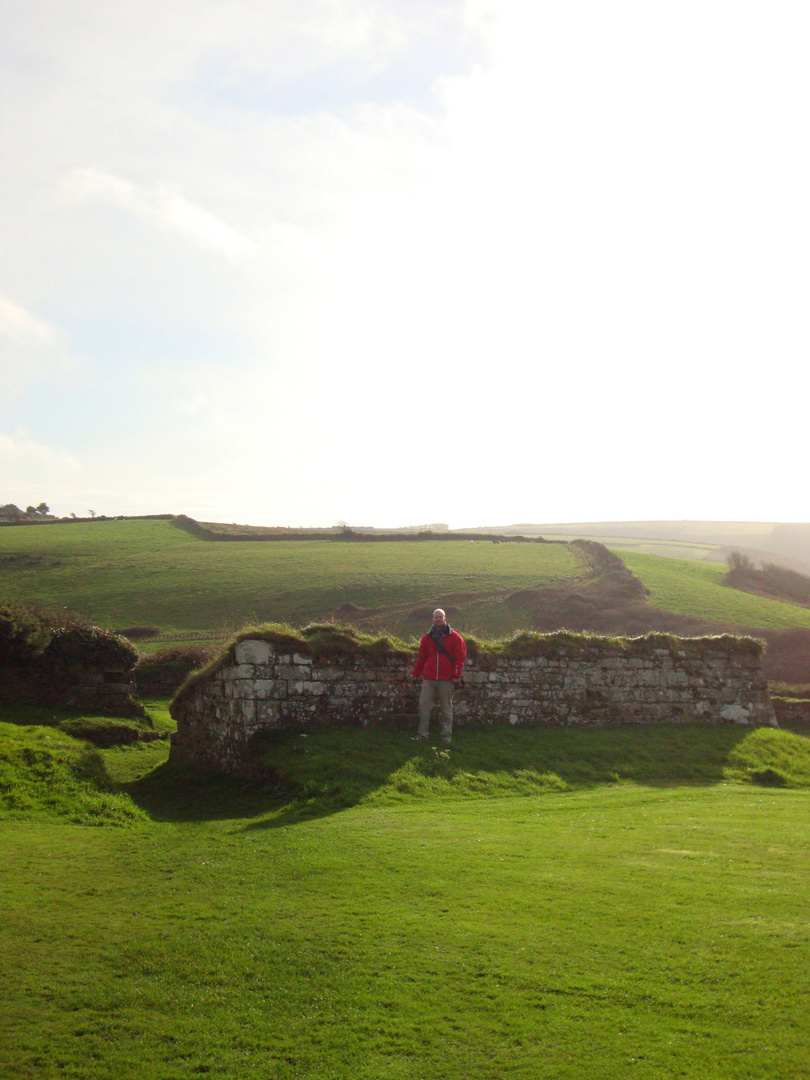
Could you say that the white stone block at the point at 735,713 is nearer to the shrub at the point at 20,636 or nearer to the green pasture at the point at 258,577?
the shrub at the point at 20,636

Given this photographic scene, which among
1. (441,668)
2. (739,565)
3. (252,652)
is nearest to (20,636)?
(252,652)

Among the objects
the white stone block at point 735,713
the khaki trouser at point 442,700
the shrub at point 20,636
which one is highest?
the shrub at point 20,636

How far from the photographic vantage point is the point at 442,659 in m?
14.6

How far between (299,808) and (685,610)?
35.3m

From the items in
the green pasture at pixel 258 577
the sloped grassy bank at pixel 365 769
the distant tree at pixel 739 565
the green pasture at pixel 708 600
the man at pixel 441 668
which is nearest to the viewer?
the sloped grassy bank at pixel 365 769

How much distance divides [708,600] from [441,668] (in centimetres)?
3462

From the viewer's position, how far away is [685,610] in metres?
42.4

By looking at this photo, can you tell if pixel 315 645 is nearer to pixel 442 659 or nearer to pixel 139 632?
pixel 442 659

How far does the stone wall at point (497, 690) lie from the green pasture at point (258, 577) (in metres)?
18.7

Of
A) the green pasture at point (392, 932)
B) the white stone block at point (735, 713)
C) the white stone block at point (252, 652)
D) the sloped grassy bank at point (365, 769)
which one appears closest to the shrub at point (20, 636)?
the sloped grassy bank at point (365, 769)

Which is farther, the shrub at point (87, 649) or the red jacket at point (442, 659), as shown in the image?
the shrub at point (87, 649)

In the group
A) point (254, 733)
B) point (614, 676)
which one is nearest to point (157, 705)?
point (254, 733)

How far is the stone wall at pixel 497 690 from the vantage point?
14.0m

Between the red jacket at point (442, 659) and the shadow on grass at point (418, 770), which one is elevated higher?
the red jacket at point (442, 659)
